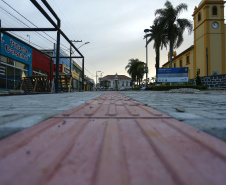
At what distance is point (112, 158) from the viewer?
636mm

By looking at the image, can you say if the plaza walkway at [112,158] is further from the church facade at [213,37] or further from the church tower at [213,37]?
the church tower at [213,37]

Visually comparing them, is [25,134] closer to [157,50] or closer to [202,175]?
[202,175]

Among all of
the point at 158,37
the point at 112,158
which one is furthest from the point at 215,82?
the point at 112,158

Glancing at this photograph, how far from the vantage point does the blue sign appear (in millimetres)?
9949

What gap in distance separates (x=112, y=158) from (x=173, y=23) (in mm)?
25292

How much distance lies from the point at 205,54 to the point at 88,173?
27063 mm

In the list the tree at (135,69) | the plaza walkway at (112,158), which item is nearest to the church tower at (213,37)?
the tree at (135,69)

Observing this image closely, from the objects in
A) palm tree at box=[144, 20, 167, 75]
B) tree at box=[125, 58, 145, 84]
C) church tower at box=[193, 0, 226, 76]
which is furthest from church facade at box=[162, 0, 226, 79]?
tree at box=[125, 58, 145, 84]

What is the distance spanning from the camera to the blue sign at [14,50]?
9.95 meters

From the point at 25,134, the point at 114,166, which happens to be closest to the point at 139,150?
the point at 114,166

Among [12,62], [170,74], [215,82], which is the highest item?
[12,62]

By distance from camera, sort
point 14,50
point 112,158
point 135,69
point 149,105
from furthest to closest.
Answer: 1. point 135,69
2. point 14,50
3. point 149,105
4. point 112,158

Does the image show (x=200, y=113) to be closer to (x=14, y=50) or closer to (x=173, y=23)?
(x=14, y=50)

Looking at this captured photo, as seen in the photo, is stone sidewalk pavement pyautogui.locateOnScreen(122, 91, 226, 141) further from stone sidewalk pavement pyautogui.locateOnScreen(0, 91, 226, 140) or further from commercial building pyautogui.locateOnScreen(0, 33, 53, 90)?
commercial building pyautogui.locateOnScreen(0, 33, 53, 90)
